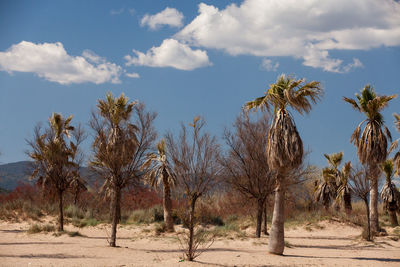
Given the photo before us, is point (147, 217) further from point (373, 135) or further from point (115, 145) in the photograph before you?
point (373, 135)

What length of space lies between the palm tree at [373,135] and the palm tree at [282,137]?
10.5 metres

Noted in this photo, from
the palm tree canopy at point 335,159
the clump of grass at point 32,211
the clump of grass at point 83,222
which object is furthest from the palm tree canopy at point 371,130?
the clump of grass at point 32,211

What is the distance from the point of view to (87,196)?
39.7m

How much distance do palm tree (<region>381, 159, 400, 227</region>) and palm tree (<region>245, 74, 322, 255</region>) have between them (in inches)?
682

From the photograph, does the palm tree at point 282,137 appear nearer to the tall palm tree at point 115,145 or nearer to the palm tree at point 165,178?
the tall palm tree at point 115,145

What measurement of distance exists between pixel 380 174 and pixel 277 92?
12.0 meters

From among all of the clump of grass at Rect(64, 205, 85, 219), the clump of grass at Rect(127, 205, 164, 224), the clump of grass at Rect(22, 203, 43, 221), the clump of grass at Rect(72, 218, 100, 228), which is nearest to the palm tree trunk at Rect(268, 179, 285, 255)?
the clump of grass at Rect(127, 205, 164, 224)

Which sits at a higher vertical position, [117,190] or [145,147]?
[145,147]

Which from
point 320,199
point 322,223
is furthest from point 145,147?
point 320,199

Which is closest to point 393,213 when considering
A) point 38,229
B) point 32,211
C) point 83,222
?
point 83,222

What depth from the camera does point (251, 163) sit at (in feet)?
73.1

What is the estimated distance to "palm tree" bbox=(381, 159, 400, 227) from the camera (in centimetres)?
2998

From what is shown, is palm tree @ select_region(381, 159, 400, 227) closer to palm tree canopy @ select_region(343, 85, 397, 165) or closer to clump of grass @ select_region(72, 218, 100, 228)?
palm tree canopy @ select_region(343, 85, 397, 165)

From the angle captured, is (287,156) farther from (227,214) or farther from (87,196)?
(87,196)
